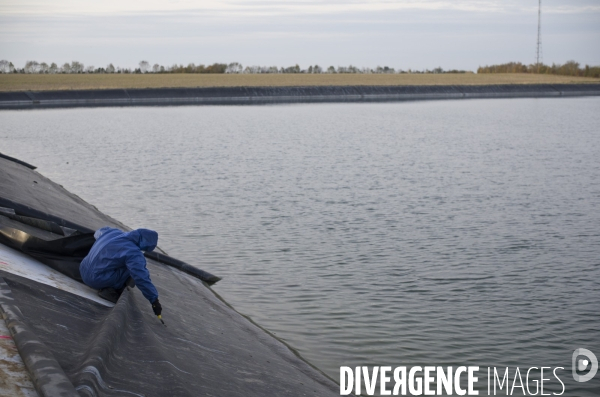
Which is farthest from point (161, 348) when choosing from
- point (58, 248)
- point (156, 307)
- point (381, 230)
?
point (381, 230)

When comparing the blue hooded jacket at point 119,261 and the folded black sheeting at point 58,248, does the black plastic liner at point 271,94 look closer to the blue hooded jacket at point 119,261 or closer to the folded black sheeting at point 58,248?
the folded black sheeting at point 58,248

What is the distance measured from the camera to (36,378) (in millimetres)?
5414

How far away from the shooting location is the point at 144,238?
8016mm

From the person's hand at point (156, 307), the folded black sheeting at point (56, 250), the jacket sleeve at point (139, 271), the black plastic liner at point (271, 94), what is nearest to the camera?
the jacket sleeve at point (139, 271)

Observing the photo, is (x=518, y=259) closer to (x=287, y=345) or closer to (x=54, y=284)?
(x=287, y=345)

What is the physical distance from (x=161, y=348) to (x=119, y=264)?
1429mm

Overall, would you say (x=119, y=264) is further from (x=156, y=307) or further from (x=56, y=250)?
(x=56, y=250)

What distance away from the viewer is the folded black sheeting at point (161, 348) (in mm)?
6363

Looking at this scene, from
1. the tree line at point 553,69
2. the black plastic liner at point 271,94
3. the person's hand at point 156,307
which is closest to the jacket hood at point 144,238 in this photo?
the person's hand at point 156,307

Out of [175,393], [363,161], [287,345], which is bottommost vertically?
[175,393]

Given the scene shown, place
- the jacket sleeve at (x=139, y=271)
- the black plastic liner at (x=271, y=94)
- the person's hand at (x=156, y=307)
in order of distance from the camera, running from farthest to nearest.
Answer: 1. the black plastic liner at (x=271, y=94)
2. the person's hand at (x=156, y=307)
3. the jacket sleeve at (x=139, y=271)

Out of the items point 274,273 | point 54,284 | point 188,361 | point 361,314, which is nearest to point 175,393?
point 188,361

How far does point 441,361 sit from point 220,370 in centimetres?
336

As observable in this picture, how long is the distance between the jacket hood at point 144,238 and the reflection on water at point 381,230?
3044 mm
